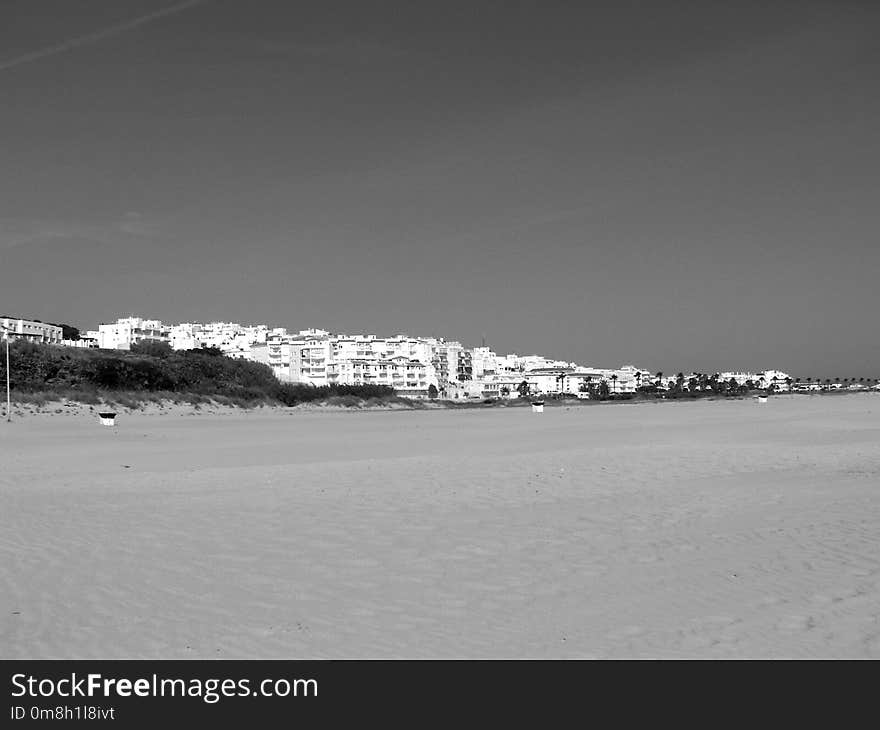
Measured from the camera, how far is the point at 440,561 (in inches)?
294

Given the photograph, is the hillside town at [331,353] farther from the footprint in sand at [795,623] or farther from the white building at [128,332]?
the footprint in sand at [795,623]

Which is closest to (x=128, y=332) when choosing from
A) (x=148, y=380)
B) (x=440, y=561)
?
(x=148, y=380)

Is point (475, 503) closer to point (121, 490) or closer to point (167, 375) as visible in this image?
point (121, 490)

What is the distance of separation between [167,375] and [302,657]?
60962 mm

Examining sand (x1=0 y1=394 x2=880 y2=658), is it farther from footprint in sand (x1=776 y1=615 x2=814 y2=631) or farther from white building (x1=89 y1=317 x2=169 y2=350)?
white building (x1=89 y1=317 x2=169 y2=350)

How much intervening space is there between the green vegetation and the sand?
3196 cm

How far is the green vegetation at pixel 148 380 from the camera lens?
4809cm

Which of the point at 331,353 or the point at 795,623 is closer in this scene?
the point at 795,623

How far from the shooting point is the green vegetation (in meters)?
48.1

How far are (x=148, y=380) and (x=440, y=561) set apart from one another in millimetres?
56987

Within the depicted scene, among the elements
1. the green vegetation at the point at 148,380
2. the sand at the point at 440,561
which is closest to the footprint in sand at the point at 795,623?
the sand at the point at 440,561

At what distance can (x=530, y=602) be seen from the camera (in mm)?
6137

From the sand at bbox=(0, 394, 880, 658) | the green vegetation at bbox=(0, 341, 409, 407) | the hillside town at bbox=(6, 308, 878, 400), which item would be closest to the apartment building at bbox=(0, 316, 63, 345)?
the hillside town at bbox=(6, 308, 878, 400)

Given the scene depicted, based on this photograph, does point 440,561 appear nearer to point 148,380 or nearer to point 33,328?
point 148,380
